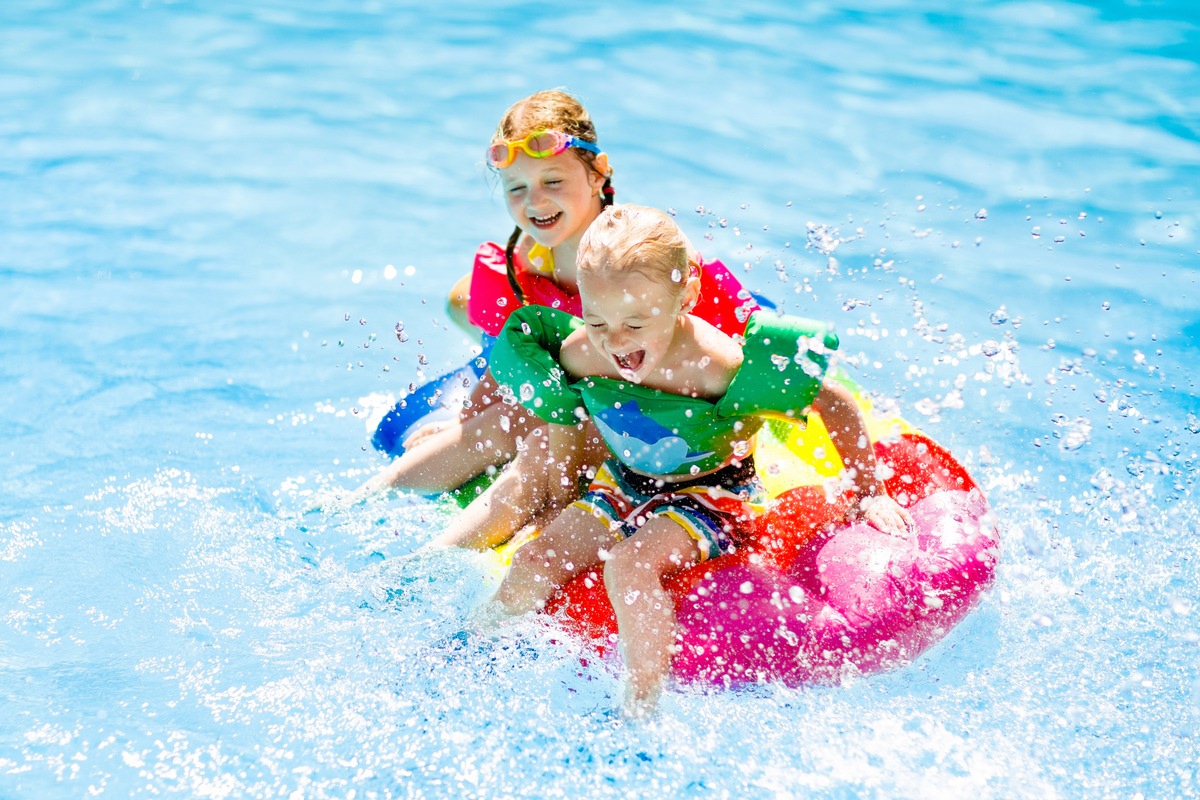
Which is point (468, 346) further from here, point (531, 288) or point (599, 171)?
point (599, 171)

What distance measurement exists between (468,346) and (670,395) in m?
2.55

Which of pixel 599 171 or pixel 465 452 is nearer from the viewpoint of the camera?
pixel 599 171

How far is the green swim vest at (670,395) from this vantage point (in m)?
3.02

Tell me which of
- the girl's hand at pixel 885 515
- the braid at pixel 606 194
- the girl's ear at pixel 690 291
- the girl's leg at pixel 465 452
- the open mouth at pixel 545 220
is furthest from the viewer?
the girl's leg at pixel 465 452

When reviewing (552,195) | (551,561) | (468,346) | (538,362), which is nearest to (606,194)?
(552,195)

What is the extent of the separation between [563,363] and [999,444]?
78.7 inches

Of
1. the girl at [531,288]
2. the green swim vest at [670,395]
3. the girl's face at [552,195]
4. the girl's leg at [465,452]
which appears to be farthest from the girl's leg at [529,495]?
the girl's face at [552,195]

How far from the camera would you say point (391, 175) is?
707 centimetres

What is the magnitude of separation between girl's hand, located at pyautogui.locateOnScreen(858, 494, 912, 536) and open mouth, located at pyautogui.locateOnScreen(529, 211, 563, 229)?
118 centimetres

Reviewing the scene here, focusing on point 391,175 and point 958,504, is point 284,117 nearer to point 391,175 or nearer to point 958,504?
point 391,175

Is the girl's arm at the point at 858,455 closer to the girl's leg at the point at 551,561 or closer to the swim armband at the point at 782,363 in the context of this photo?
the swim armband at the point at 782,363

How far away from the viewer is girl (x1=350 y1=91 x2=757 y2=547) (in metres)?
3.61

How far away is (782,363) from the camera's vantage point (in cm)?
301

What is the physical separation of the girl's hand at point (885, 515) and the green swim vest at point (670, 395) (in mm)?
394
